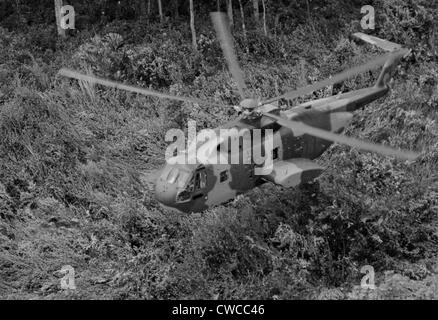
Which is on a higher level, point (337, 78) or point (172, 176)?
point (337, 78)

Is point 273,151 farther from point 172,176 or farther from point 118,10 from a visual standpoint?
point 118,10

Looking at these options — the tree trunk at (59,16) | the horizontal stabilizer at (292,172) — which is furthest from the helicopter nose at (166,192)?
the tree trunk at (59,16)

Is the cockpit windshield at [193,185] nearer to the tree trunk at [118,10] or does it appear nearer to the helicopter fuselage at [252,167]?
the helicopter fuselage at [252,167]

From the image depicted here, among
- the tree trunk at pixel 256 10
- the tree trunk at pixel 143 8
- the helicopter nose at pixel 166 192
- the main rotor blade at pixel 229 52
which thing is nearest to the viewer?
the helicopter nose at pixel 166 192

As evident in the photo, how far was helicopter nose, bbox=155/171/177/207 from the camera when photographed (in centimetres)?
869

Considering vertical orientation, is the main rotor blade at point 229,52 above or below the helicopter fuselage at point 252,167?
above

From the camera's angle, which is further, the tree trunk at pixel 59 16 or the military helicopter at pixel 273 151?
the tree trunk at pixel 59 16

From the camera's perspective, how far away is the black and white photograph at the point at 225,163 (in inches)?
369

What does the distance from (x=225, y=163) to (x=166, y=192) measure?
105 cm

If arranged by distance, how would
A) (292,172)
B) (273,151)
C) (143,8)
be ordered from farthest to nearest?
(143,8) < (273,151) < (292,172)

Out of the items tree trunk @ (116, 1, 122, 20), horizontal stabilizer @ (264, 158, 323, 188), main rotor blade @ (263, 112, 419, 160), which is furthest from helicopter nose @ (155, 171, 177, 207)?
tree trunk @ (116, 1, 122, 20)

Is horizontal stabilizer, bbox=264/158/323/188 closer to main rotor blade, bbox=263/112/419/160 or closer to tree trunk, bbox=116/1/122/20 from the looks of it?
main rotor blade, bbox=263/112/419/160

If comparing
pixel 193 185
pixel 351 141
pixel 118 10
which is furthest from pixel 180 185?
pixel 118 10

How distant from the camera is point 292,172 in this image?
30.0 ft
